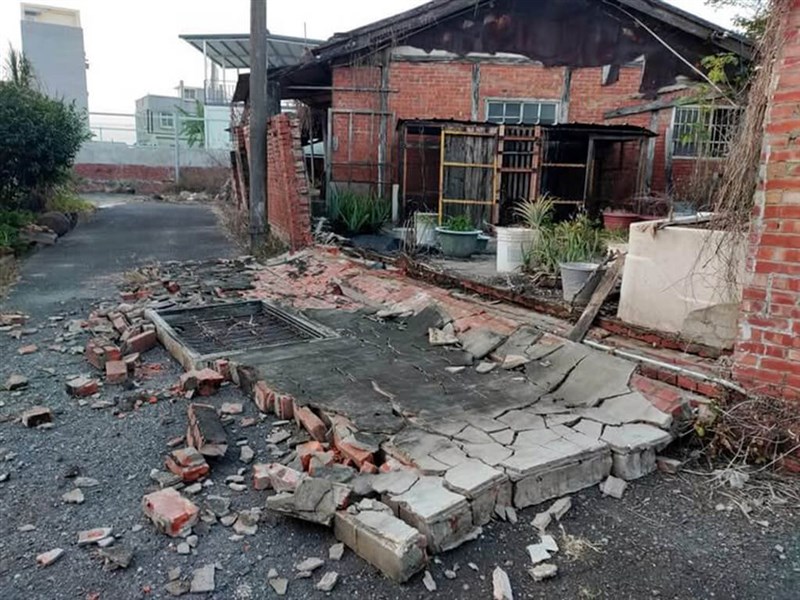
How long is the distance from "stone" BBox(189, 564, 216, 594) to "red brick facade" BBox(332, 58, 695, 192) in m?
9.71

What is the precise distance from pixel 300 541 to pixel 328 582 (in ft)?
0.95

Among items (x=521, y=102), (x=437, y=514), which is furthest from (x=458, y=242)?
(x=437, y=514)

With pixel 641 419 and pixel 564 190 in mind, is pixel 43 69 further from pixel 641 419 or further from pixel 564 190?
pixel 641 419

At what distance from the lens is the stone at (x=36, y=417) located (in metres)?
3.40

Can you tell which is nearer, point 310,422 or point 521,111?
point 310,422

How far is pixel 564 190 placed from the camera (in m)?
10.7

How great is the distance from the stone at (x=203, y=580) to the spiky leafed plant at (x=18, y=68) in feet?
47.5

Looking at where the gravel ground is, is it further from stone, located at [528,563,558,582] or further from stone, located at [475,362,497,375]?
stone, located at [475,362,497,375]

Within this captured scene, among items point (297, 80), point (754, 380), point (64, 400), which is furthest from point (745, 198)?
point (297, 80)

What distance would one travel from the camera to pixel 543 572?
216cm

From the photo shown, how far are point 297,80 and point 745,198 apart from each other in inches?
398

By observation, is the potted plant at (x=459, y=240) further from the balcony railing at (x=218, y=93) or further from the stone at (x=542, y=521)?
the balcony railing at (x=218, y=93)

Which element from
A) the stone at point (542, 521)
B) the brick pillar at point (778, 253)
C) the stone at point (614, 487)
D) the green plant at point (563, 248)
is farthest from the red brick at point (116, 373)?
the brick pillar at point (778, 253)

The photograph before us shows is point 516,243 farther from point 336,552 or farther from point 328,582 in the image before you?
point 328,582
